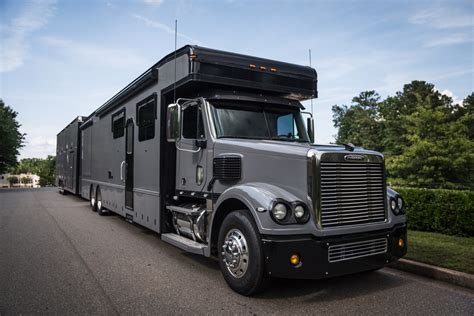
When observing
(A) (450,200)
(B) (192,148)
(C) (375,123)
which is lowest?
(A) (450,200)

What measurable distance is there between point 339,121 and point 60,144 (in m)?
66.2

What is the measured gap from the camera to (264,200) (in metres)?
4.23

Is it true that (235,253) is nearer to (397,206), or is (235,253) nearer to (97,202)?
(397,206)

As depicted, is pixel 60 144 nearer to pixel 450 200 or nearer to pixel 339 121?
pixel 450 200

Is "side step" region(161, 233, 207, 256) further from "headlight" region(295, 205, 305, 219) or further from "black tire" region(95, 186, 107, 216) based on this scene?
"black tire" region(95, 186, 107, 216)

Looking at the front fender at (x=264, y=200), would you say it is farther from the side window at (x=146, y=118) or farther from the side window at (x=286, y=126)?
the side window at (x=146, y=118)

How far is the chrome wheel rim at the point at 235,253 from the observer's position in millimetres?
4434

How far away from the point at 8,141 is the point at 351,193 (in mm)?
39817

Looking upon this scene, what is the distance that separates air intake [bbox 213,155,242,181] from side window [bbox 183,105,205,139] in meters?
0.61

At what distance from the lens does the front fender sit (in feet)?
13.4

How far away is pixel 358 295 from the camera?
453 cm

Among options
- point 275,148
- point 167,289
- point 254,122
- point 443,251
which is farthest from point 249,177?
point 443,251

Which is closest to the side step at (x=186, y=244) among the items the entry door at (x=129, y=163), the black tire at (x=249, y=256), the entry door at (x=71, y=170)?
the black tire at (x=249, y=256)

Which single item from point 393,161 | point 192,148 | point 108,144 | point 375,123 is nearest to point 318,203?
point 192,148
